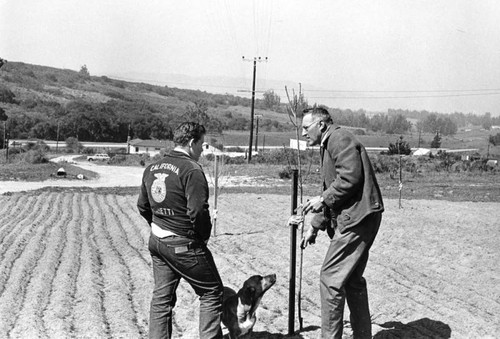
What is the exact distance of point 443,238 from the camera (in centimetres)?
1055

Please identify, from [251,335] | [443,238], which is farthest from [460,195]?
[251,335]

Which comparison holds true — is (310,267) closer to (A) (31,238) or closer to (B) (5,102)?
(A) (31,238)

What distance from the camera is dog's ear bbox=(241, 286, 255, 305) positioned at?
4.89 metres

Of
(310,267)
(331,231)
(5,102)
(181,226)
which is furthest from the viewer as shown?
(5,102)

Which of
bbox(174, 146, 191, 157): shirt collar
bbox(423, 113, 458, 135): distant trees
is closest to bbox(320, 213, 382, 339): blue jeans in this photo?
bbox(174, 146, 191, 157): shirt collar

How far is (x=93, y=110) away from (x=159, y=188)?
Result: 335 feet

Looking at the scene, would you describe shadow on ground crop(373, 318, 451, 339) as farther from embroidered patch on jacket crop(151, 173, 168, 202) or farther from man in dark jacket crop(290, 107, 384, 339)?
embroidered patch on jacket crop(151, 173, 168, 202)

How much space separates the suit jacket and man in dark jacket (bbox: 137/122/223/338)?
938 millimetres

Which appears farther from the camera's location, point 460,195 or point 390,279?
point 460,195

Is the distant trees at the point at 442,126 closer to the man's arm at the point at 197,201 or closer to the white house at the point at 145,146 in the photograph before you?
the white house at the point at 145,146

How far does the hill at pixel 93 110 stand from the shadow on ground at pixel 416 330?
4248 centimetres

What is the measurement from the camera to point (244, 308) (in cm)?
489

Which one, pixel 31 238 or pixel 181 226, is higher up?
pixel 181 226

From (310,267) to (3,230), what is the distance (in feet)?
21.7
